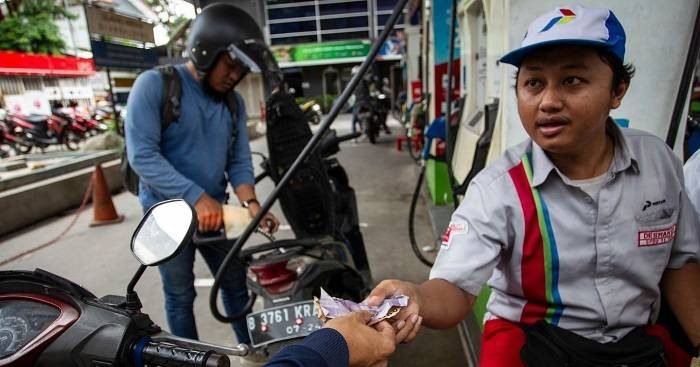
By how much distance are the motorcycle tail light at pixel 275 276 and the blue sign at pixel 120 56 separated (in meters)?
6.52

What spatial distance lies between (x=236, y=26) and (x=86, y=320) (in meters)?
1.63

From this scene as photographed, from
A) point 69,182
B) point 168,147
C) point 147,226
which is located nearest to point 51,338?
point 147,226

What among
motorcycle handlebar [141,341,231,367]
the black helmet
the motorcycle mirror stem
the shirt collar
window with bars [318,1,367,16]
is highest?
window with bars [318,1,367,16]

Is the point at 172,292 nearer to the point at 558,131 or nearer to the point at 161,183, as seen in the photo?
the point at 161,183

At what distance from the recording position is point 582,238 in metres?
1.23

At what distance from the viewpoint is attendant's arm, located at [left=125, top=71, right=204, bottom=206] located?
1910mm

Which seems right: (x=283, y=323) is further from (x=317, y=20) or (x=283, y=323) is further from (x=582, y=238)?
(x=317, y=20)

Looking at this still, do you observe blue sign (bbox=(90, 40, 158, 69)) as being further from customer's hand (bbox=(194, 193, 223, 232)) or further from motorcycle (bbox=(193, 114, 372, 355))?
customer's hand (bbox=(194, 193, 223, 232))

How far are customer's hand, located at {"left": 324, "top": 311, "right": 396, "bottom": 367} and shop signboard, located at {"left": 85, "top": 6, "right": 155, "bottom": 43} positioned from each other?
7724 mm

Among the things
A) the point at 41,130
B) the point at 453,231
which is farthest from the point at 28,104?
the point at 453,231

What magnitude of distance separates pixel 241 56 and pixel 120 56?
6.84 metres

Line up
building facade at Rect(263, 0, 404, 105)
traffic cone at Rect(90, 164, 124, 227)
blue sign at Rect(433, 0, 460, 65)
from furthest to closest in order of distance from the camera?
1. building facade at Rect(263, 0, 404, 105)
2. traffic cone at Rect(90, 164, 124, 227)
3. blue sign at Rect(433, 0, 460, 65)

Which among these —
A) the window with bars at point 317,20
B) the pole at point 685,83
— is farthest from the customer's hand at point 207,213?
the window with bars at point 317,20

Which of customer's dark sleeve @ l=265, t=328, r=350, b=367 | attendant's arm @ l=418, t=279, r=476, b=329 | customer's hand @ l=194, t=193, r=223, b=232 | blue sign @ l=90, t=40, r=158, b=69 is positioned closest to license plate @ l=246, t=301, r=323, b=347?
customer's hand @ l=194, t=193, r=223, b=232
